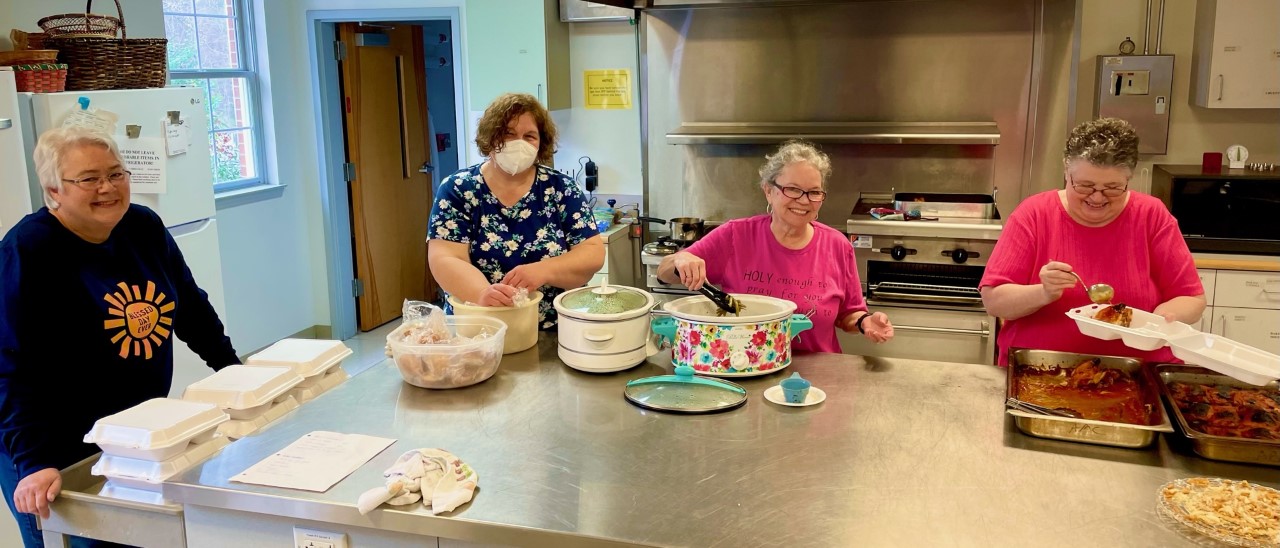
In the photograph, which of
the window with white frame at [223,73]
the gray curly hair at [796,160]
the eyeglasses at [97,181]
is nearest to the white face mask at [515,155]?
the gray curly hair at [796,160]

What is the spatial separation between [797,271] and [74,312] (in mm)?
1700

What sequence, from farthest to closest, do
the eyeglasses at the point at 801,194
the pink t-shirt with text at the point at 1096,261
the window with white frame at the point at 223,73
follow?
the window with white frame at the point at 223,73 < the eyeglasses at the point at 801,194 < the pink t-shirt with text at the point at 1096,261

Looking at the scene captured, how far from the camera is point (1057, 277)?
2.08m

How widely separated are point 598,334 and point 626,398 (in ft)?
0.58

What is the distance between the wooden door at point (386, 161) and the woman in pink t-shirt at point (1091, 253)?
13.9 feet

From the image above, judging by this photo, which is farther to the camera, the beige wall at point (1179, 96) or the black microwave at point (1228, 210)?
the beige wall at point (1179, 96)

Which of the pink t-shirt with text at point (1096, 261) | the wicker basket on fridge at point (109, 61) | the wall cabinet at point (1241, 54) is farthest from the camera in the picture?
the wall cabinet at point (1241, 54)

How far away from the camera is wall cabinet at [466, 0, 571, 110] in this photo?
14.5 feet

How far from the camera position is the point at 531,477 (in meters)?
1.57

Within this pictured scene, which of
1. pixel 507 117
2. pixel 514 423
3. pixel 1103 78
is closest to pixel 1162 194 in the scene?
pixel 1103 78

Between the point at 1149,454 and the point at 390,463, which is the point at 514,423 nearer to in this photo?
the point at 390,463

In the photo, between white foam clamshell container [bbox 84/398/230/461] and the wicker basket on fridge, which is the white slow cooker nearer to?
white foam clamshell container [bbox 84/398/230/461]

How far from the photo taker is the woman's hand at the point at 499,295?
2.14 m

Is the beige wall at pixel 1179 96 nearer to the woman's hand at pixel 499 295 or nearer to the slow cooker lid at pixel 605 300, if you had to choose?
the slow cooker lid at pixel 605 300
